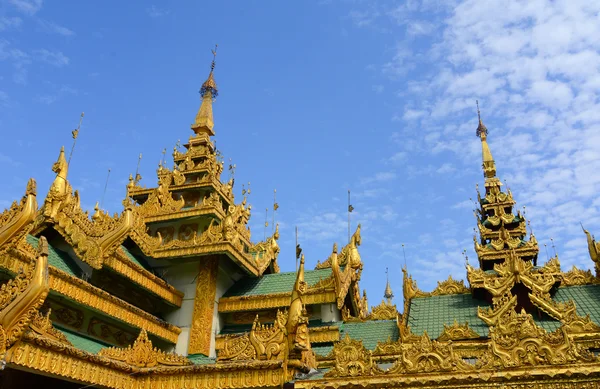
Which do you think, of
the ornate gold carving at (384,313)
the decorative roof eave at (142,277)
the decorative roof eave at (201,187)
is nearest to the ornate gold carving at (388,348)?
the ornate gold carving at (384,313)

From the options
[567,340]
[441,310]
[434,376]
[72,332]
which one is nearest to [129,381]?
[72,332]

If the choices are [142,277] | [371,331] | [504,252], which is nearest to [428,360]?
[371,331]

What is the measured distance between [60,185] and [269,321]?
268 inches

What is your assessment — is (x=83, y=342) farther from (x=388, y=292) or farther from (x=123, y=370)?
(x=388, y=292)

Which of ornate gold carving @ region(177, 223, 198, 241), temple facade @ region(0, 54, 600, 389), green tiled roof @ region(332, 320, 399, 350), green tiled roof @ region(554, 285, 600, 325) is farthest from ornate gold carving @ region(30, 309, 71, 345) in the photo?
green tiled roof @ region(554, 285, 600, 325)

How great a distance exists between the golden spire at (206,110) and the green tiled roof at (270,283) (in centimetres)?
778

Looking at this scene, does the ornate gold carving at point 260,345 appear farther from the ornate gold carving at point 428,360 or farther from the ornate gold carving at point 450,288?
the ornate gold carving at point 450,288

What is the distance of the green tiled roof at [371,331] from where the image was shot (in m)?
13.5

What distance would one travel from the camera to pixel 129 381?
31.9ft

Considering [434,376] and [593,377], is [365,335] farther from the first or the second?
[593,377]

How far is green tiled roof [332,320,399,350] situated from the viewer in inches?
532

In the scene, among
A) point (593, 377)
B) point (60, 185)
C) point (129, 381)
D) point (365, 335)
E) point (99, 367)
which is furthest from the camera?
point (365, 335)

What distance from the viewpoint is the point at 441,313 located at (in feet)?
47.7

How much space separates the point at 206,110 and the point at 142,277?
1090cm
